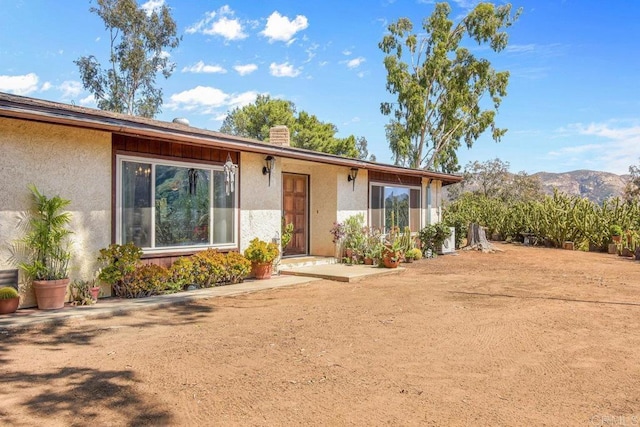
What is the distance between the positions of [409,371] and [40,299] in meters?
5.34

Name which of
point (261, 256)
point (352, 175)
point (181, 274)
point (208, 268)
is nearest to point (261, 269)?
point (261, 256)

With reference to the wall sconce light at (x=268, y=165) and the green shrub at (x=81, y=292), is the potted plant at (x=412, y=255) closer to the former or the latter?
the wall sconce light at (x=268, y=165)

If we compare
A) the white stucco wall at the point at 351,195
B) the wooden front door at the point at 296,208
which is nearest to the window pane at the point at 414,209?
the white stucco wall at the point at 351,195

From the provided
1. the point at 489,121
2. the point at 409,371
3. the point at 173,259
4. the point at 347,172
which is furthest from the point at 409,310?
the point at 489,121

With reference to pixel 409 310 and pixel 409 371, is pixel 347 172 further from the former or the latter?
pixel 409 371

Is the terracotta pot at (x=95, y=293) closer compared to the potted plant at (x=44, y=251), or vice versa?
the potted plant at (x=44, y=251)

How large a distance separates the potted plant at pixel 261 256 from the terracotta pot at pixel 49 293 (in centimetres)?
376

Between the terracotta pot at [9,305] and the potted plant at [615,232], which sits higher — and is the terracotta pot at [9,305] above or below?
below

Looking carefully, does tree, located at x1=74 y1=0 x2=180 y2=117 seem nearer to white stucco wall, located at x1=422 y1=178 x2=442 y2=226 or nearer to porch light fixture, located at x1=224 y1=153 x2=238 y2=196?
white stucco wall, located at x1=422 y1=178 x2=442 y2=226

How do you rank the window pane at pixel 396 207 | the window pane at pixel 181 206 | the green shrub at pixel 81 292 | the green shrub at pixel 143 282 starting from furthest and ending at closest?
the window pane at pixel 396 207 < the window pane at pixel 181 206 < the green shrub at pixel 143 282 < the green shrub at pixel 81 292

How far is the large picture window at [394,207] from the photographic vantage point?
1391 cm

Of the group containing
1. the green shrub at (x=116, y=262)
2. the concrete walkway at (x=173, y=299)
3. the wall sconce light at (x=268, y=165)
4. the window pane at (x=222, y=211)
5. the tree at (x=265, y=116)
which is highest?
the tree at (x=265, y=116)

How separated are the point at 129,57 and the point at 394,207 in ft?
65.6

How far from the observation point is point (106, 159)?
7.43m
